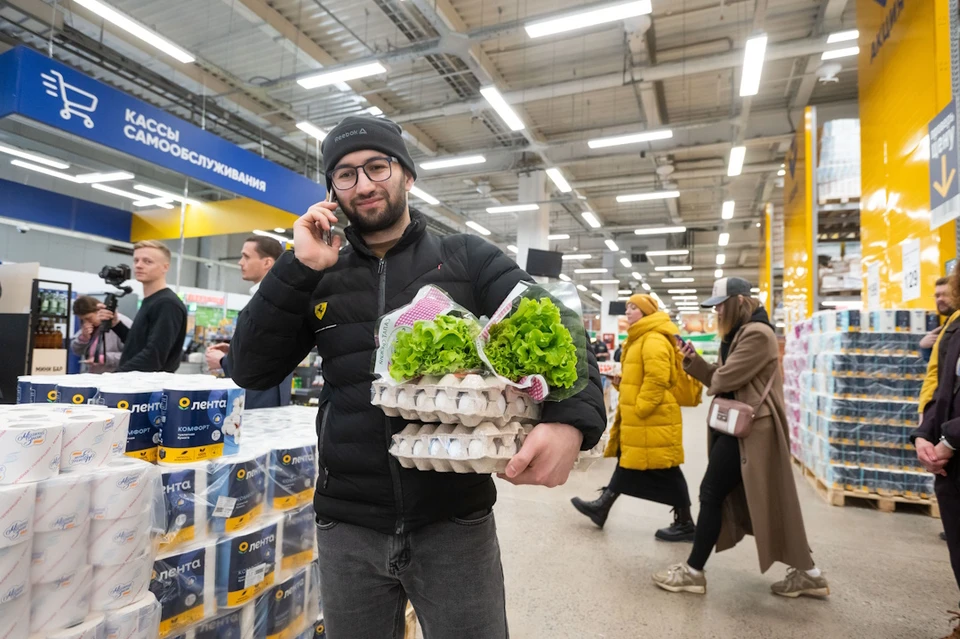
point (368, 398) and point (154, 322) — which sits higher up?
point (154, 322)

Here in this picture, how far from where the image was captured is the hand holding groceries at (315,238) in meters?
1.12

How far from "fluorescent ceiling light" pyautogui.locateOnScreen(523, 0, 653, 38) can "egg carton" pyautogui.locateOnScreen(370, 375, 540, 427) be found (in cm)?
541

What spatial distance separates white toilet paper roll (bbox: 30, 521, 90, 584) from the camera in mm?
1041

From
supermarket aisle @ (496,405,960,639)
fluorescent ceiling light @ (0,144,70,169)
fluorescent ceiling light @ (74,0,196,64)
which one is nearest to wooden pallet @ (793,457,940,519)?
supermarket aisle @ (496,405,960,639)

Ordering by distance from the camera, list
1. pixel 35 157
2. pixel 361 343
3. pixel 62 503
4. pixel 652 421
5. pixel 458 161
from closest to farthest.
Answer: pixel 62 503 → pixel 361 343 → pixel 652 421 → pixel 458 161 → pixel 35 157

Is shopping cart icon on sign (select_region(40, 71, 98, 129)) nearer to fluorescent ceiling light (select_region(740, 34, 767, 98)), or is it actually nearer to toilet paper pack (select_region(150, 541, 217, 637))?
toilet paper pack (select_region(150, 541, 217, 637))

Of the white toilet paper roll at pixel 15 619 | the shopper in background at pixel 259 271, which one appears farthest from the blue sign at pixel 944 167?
the white toilet paper roll at pixel 15 619

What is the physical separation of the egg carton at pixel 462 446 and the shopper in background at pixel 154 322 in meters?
2.58

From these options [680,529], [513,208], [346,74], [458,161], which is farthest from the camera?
[513,208]

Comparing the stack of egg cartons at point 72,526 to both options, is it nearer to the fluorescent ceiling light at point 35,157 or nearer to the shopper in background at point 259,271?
the shopper in background at point 259,271

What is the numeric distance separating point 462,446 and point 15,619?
2.97ft

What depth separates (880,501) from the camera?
15.1ft

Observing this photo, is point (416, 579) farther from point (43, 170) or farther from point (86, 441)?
point (43, 170)

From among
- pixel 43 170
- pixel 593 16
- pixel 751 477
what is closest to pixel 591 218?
pixel 593 16
